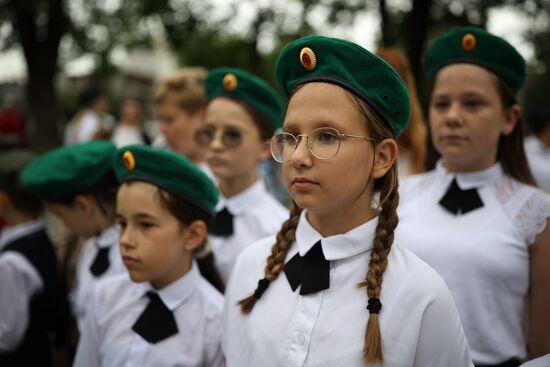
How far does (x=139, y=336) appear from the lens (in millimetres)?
2783

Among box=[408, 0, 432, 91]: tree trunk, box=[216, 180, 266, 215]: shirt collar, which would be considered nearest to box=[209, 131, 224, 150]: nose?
box=[216, 180, 266, 215]: shirt collar

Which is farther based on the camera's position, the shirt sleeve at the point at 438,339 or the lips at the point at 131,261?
the lips at the point at 131,261

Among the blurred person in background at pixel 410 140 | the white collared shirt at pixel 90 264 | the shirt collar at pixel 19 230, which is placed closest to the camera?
the white collared shirt at pixel 90 264

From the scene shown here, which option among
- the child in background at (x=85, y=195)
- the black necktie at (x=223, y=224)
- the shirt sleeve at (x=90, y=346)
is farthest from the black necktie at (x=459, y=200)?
the child in background at (x=85, y=195)

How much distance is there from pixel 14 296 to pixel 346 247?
99.2 inches

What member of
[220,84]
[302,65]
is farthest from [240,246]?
[302,65]

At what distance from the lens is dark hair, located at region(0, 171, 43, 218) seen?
4133mm

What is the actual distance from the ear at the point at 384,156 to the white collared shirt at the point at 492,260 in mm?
804

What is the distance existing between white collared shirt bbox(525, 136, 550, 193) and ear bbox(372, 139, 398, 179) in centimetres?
460

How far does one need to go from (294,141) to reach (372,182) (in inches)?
13.8

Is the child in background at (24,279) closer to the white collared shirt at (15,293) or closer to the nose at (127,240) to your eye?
the white collared shirt at (15,293)

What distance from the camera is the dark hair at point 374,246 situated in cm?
194

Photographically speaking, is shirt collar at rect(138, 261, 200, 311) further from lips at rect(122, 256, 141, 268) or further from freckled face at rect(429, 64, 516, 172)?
freckled face at rect(429, 64, 516, 172)

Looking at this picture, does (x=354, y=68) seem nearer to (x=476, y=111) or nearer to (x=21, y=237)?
(x=476, y=111)
